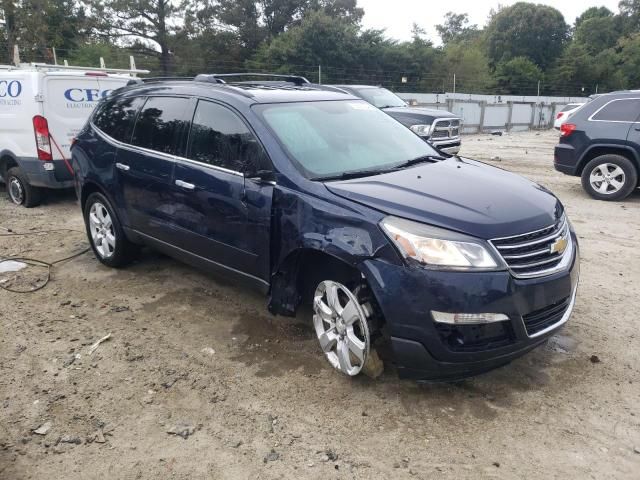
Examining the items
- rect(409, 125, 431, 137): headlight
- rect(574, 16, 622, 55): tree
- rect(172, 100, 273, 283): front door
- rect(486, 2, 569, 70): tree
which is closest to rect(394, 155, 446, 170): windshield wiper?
rect(172, 100, 273, 283): front door

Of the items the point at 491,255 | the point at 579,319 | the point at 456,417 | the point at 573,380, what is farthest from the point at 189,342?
the point at 579,319

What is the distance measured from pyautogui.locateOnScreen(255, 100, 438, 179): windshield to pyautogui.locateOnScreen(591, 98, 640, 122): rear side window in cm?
568

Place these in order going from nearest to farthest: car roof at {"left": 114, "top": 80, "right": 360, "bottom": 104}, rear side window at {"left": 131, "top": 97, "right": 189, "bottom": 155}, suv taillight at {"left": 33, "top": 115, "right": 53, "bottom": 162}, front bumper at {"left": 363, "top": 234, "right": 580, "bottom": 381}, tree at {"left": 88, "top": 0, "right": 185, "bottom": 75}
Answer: front bumper at {"left": 363, "top": 234, "right": 580, "bottom": 381} < car roof at {"left": 114, "top": 80, "right": 360, "bottom": 104} < rear side window at {"left": 131, "top": 97, "right": 189, "bottom": 155} < suv taillight at {"left": 33, "top": 115, "right": 53, "bottom": 162} < tree at {"left": 88, "top": 0, "right": 185, "bottom": 75}

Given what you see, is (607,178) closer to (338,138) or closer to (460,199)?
(338,138)

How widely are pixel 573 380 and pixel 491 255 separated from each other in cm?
118

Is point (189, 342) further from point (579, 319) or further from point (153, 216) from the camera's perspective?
point (579, 319)

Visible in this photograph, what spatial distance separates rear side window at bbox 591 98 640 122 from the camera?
27.3 feet

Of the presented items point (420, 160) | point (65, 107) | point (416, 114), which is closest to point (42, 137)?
point (65, 107)

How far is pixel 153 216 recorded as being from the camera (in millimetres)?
4605

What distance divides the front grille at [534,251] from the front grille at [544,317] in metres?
0.23

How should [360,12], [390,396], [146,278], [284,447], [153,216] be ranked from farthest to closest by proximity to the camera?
[360,12]
[146,278]
[153,216]
[390,396]
[284,447]

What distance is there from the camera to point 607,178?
8688 mm

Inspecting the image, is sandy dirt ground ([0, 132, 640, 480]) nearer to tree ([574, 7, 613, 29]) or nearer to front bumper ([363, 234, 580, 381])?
front bumper ([363, 234, 580, 381])

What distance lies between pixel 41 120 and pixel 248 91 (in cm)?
466
